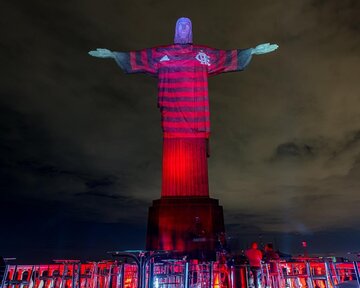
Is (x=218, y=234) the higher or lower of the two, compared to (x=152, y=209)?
lower

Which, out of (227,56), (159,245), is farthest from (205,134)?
(159,245)

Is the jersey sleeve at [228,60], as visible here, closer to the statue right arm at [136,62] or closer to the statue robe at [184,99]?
the statue robe at [184,99]

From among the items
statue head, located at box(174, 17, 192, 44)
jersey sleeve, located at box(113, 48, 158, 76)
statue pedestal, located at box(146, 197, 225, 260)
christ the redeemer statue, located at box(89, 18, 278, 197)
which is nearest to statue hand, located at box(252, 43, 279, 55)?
christ the redeemer statue, located at box(89, 18, 278, 197)

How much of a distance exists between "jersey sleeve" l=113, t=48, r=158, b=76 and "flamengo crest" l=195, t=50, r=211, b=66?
1902 mm

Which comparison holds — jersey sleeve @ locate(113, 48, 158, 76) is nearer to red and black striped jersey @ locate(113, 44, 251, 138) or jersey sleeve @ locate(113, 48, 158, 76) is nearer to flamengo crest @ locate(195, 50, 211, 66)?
red and black striped jersey @ locate(113, 44, 251, 138)

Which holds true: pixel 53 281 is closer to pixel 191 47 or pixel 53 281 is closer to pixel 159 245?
pixel 159 245

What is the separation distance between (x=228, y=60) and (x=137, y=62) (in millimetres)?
4043

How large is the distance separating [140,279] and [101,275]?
374cm

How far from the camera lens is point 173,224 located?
42.3 ft

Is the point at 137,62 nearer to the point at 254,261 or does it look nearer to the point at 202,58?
the point at 202,58

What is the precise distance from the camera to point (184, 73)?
1487cm

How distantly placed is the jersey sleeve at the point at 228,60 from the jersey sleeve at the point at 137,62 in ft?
8.33

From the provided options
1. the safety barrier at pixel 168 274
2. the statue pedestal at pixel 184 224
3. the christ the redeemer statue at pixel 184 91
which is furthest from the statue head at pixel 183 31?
the safety barrier at pixel 168 274

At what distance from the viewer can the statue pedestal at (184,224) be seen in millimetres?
12508
